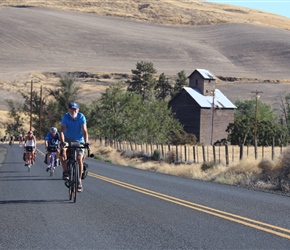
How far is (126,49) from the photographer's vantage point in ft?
526

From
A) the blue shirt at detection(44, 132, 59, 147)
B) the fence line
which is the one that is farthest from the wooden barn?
the blue shirt at detection(44, 132, 59, 147)

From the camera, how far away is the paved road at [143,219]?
8.56m

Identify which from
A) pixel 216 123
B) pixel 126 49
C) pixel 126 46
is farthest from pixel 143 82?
pixel 126 46

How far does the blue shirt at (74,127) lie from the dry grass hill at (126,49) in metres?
104

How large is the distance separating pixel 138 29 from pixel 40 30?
3176 cm

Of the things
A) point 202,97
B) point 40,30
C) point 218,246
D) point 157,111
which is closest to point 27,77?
point 40,30

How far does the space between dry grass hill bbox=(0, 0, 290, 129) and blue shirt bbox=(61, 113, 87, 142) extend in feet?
340

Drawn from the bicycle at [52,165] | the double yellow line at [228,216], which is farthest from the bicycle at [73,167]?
the bicycle at [52,165]

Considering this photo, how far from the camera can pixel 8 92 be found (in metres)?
124

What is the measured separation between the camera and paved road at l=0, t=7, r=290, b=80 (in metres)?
147

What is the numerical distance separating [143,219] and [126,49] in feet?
496

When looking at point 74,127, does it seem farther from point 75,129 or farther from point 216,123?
point 216,123

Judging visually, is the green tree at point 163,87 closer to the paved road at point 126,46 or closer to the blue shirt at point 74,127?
the paved road at point 126,46

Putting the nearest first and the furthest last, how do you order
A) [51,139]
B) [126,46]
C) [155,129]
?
[51,139] < [155,129] < [126,46]
